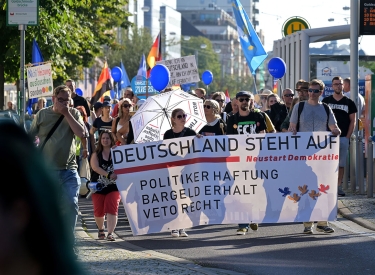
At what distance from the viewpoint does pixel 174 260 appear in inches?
336

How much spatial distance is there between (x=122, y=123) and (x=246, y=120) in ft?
9.74

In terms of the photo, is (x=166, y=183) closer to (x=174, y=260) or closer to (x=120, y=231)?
(x=120, y=231)

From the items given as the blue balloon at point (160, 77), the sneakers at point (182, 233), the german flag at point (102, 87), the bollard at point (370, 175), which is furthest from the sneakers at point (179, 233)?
the german flag at point (102, 87)

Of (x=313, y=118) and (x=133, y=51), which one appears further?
(x=133, y=51)

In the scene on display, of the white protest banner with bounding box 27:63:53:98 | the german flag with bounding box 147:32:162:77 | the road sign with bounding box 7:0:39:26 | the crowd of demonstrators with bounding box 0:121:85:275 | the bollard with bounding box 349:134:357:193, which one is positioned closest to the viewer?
the crowd of demonstrators with bounding box 0:121:85:275

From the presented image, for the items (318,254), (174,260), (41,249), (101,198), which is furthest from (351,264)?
(41,249)

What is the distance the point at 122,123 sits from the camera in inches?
531

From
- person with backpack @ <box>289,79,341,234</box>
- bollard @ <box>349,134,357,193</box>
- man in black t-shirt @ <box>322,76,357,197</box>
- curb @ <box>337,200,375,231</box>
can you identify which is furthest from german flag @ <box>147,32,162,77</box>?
person with backpack @ <box>289,79,341,234</box>

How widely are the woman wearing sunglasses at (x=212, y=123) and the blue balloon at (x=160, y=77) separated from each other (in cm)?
950

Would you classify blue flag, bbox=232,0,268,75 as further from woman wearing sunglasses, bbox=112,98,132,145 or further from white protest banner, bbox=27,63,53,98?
woman wearing sunglasses, bbox=112,98,132,145

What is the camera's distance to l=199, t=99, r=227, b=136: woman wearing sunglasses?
37.2 feet

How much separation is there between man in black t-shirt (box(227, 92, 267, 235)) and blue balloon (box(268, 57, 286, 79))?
10.5 m

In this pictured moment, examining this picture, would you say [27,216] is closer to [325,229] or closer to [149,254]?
[149,254]

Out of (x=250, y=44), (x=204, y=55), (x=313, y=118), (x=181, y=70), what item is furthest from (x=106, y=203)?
(x=204, y=55)
